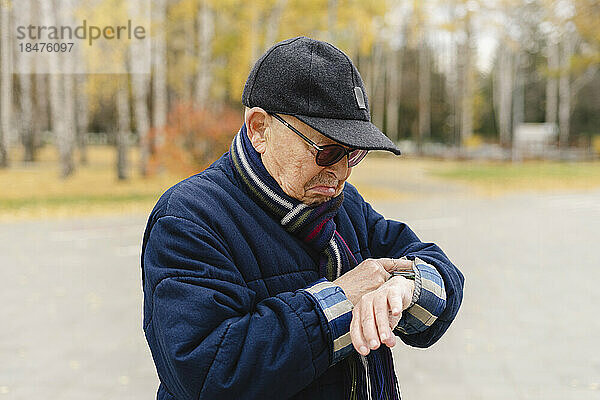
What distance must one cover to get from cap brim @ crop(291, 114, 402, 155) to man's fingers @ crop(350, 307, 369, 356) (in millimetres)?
370

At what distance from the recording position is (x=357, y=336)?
4.61ft

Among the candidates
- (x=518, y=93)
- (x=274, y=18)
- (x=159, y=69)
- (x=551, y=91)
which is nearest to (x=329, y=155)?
(x=274, y=18)

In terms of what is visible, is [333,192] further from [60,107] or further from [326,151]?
[60,107]

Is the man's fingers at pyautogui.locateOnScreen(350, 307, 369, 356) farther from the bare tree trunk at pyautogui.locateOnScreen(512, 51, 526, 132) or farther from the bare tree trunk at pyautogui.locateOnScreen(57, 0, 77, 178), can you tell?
the bare tree trunk at pyautogui.locateOnScreen(512, 51, 526, 132)

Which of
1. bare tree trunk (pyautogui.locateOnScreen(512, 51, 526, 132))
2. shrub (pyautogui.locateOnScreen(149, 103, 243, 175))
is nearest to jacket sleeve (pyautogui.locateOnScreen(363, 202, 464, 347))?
shrub (pyautogui.locateOnScreen(149, 103, 243, 175))

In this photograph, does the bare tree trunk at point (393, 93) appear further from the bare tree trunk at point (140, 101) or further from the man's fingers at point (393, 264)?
the man's fingers at point (393, 264)

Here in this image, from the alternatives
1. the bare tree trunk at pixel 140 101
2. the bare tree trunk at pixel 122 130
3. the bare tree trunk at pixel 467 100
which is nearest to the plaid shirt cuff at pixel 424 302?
the bare tree trunk at pixel 140 101

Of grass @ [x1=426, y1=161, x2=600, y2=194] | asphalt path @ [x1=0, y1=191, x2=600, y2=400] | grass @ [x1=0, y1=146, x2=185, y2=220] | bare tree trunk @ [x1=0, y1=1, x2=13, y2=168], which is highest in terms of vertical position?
bare tree trunk @ [x1=0, y1=1, x2=13, y2=168]

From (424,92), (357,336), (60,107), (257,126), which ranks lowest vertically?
(424,92)

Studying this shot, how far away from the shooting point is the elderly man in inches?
54.7

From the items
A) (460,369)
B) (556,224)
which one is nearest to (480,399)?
(460,369)

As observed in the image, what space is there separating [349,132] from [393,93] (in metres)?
38.1

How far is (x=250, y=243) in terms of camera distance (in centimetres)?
157

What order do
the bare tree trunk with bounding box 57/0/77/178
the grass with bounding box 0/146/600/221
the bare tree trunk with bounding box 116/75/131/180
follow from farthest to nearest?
the bare tree trunk with bounding box 116/75/131/180 → the bare tree trunk with bounding box 57/0/77/178 → the grass with bounding box 0/146/600/221
